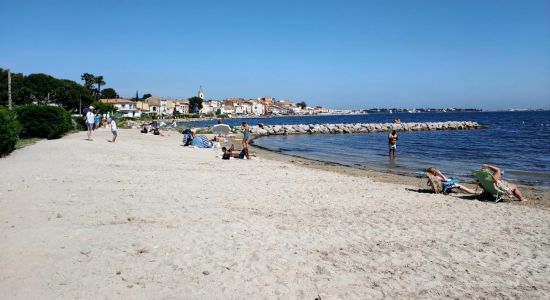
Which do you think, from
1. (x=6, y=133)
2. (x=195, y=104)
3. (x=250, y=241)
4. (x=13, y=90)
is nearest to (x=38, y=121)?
(x=6, y=133)

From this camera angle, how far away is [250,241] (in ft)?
20.7

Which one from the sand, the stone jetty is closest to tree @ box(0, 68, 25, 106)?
the stone jetty

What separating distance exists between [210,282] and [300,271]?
1192 mm

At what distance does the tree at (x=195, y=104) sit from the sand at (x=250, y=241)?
15123 centimetres

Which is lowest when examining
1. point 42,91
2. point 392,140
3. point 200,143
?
point 200,143

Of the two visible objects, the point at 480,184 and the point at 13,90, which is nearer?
the point at 480,184

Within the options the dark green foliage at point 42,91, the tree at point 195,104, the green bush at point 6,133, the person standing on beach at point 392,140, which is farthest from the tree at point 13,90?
the tree at point 195,104

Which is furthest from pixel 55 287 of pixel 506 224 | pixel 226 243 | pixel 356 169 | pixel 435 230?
pixel 356 169

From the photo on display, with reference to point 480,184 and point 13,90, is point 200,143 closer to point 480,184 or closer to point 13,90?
point 480,184

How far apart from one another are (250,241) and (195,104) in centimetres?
15896

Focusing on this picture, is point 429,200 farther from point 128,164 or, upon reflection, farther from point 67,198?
point 128,164

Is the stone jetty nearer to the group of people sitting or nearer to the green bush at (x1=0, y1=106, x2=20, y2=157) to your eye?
the green bush at (x1=0, y1=106, x2=20, y2=157)

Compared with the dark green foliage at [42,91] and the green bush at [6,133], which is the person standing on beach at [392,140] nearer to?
the green bush at [6,133]

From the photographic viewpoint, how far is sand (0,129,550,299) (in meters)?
4.74
